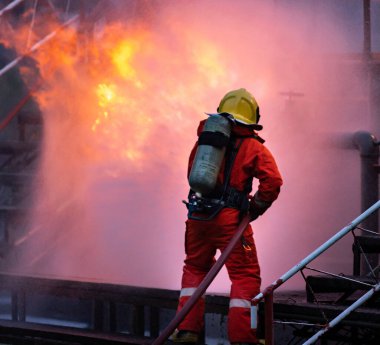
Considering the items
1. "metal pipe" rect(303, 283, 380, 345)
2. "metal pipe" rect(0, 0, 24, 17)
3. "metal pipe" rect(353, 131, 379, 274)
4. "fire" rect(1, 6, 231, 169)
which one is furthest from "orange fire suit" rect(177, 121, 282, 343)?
"metal pipe" rect(0, 0, 24, 17)

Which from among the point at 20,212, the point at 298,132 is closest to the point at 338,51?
the point at 298,132

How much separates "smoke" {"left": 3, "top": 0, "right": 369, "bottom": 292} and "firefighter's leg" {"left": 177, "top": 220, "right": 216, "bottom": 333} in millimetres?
3530

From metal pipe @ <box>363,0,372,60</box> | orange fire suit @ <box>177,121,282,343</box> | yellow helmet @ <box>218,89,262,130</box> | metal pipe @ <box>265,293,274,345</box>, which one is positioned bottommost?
metal pipe @ <box>265,293,274,345</box>

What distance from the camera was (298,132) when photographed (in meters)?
8.76

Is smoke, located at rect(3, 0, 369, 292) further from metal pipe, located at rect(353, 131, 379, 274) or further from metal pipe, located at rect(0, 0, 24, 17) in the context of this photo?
metal pipe, located at rect(353, 131, 379, 274)

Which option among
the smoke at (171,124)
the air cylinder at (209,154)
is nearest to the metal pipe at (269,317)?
the air cylinder at (209,154)

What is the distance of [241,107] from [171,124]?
4.05 meters

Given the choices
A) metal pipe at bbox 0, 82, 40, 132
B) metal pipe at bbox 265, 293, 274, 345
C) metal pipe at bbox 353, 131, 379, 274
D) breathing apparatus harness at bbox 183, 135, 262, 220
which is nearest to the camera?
metal pipe at bbox 265, 293, 274, 345

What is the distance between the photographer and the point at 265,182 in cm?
464

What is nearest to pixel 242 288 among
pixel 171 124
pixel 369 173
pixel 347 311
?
pixel 347 311

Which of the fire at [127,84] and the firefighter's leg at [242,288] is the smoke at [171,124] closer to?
the fire at [127,84]

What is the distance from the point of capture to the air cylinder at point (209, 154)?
4547 mm

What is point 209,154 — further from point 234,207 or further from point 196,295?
point 196,295

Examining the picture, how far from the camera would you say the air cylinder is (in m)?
4.55
